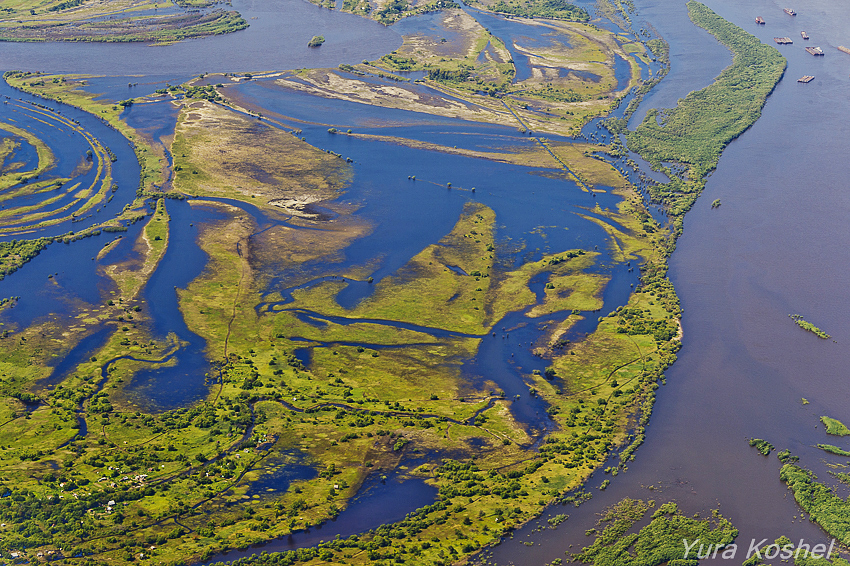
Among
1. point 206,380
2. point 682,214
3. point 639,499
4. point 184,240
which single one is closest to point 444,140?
point 682,214

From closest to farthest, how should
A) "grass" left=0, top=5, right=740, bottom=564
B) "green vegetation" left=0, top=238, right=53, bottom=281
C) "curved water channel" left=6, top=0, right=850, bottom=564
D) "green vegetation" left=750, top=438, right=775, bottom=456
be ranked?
"grass" left=0, top=5, right=740, bottom=564
"curved water channel" left=6, top=0, right=850, bottom=564
"green vegetation" left=750, top=438, right=775, bottom=456
"green vegetation" left=0, top=238, right=53, bottom=281

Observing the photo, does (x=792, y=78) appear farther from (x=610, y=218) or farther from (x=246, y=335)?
(x=246, y=335)

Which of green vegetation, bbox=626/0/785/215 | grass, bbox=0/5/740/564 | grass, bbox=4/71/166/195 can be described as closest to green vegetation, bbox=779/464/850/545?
grass, bbox=0/5/740/564

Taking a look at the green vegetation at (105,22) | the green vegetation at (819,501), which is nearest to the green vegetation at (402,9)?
the green vegetation at (105,22)

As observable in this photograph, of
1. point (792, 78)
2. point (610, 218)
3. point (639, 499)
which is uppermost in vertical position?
point (792, 78)

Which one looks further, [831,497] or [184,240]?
[184,240]

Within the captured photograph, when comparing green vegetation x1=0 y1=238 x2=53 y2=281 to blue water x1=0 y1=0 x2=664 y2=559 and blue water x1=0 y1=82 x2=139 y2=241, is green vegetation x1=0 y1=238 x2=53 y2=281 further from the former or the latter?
blue water x1=0 y1=82 x2=139 y2=241
